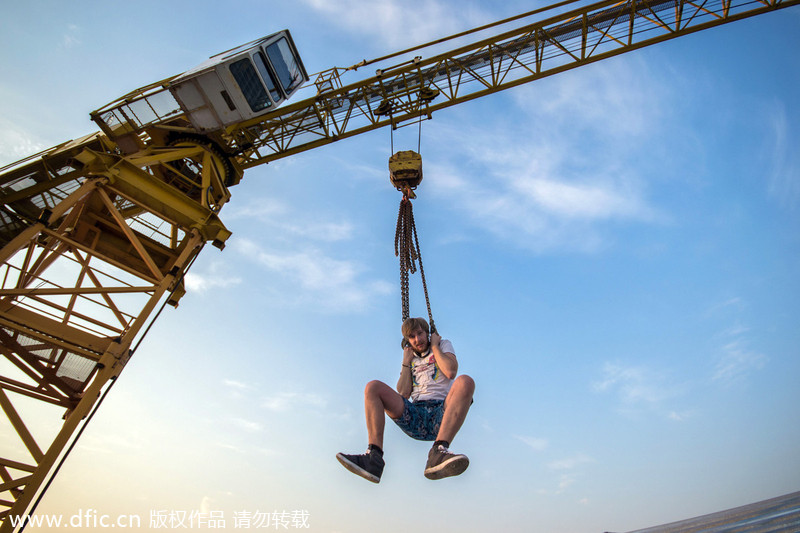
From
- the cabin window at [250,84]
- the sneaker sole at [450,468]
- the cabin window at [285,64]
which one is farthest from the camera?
the cabin window at [285,64]

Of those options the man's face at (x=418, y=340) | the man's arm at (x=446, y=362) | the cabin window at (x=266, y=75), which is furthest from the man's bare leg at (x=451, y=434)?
the cabin window at (x=266, y=75)

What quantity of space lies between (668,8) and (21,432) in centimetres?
1552

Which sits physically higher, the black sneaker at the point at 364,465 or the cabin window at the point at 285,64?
the cabin window at the point at 285,64

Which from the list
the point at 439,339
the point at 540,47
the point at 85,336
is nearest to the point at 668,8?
the point at 540,47

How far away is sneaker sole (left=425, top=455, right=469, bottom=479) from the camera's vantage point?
13.7 feet

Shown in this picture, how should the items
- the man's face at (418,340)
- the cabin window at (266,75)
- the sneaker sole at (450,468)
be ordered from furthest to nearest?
the cabin window at (266,75)
the man's face at (418,340)
the sneaker sole at (450,468)

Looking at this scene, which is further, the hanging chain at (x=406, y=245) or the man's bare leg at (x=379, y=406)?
the hanging chain at (x=406, y=245)

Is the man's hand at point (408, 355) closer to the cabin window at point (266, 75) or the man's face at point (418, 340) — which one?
the man's face at point (418, 340)

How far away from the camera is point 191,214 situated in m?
7.86

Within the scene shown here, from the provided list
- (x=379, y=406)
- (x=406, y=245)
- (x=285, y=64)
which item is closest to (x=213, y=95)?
(x=285, y=64)

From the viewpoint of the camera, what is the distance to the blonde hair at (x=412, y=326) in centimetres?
547

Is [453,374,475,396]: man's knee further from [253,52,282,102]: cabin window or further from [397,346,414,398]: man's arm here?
[253,52,282,102]: cabin window

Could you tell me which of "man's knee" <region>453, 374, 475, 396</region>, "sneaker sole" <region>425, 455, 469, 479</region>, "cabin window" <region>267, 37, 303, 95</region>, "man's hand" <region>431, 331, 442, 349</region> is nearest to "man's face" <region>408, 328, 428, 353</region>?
"man's hand" <region>431, 331, 442, 349</region>

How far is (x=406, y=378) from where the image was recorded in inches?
214
